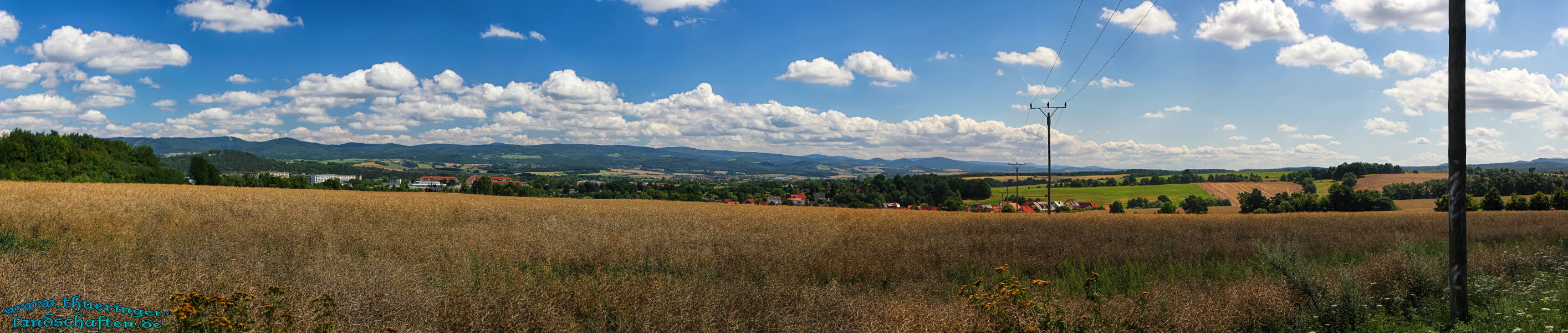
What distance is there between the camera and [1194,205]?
60.0 m

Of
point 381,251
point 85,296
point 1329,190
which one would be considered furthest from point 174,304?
point 1329,190

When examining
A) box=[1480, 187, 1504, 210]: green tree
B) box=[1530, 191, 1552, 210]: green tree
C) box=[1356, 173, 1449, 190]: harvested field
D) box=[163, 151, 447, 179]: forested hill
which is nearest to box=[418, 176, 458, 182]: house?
box=[163, 151, 447, 179]: forested hill

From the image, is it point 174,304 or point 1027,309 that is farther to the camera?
point 1027,309

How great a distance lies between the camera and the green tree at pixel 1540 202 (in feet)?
130

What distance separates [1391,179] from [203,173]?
404 feet

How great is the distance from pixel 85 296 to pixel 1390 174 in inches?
4041

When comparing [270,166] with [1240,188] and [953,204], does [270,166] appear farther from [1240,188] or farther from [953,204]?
[1240,188]

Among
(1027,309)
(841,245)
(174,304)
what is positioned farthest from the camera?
(841,245)

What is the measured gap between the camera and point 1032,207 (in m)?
48.5

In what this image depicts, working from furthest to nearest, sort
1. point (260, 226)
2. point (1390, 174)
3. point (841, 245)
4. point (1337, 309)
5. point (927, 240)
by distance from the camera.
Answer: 1. point (1390, 174)
2. point (927, 240)
3. point (841, 245)
4. point (260, 226)
5. point (1337, 309)

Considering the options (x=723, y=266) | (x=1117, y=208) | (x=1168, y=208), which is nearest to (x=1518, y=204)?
(x=1168, y=208)

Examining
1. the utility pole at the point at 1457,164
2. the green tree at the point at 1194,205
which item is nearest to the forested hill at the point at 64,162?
the utility pole at the point at 1457,164

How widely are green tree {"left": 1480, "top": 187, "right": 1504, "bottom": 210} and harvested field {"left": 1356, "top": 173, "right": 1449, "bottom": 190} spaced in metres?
14.9

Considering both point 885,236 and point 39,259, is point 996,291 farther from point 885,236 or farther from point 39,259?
point 39,259
